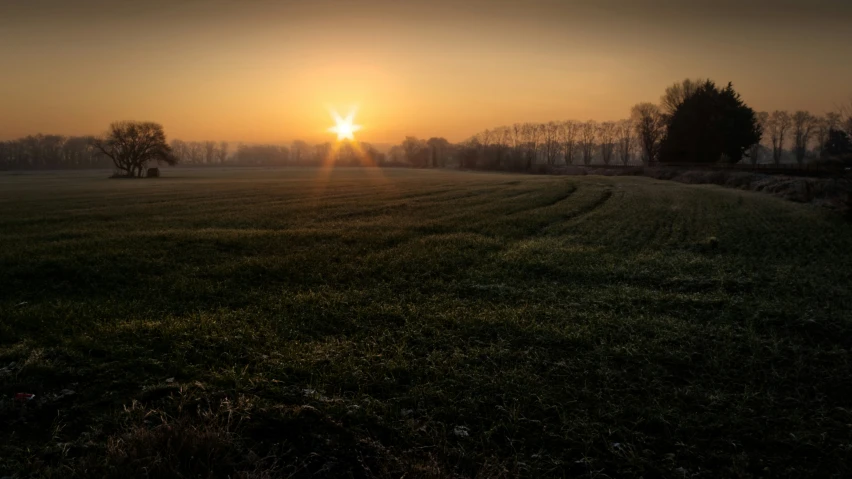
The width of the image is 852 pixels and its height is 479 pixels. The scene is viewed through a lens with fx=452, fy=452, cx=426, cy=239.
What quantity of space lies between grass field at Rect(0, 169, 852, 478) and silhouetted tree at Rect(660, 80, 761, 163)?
70.1 m

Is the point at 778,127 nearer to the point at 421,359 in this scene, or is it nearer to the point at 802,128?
the point at 802,128

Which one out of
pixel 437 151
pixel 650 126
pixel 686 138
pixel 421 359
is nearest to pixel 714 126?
pixel 686 138

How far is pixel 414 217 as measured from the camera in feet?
86.3

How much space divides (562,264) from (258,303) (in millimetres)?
9576

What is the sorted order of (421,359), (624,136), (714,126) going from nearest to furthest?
(421,359)
(714,126)
(624,136)

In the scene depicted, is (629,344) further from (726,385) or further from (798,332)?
(798,332)

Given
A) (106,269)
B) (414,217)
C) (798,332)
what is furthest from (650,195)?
(106,269)

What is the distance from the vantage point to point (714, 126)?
250 feet

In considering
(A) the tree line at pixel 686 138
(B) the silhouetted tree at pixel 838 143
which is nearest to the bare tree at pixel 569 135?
(A) the tree line at pixel 686 138

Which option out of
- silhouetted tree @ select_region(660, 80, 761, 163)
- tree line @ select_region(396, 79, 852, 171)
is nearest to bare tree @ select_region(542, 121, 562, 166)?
tree line @ select_region(396, 79, 852, 171)

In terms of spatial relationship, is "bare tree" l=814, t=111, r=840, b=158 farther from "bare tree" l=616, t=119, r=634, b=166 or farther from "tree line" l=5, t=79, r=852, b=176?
"bare tree" l=616, t=119, r=634, b=166

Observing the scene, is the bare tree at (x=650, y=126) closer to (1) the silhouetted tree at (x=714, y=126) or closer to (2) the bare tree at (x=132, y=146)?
(1) the silhouetted tree at (x=714, y=126)

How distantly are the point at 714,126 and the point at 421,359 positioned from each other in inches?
3407

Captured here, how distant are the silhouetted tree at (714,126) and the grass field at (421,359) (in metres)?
70.1
